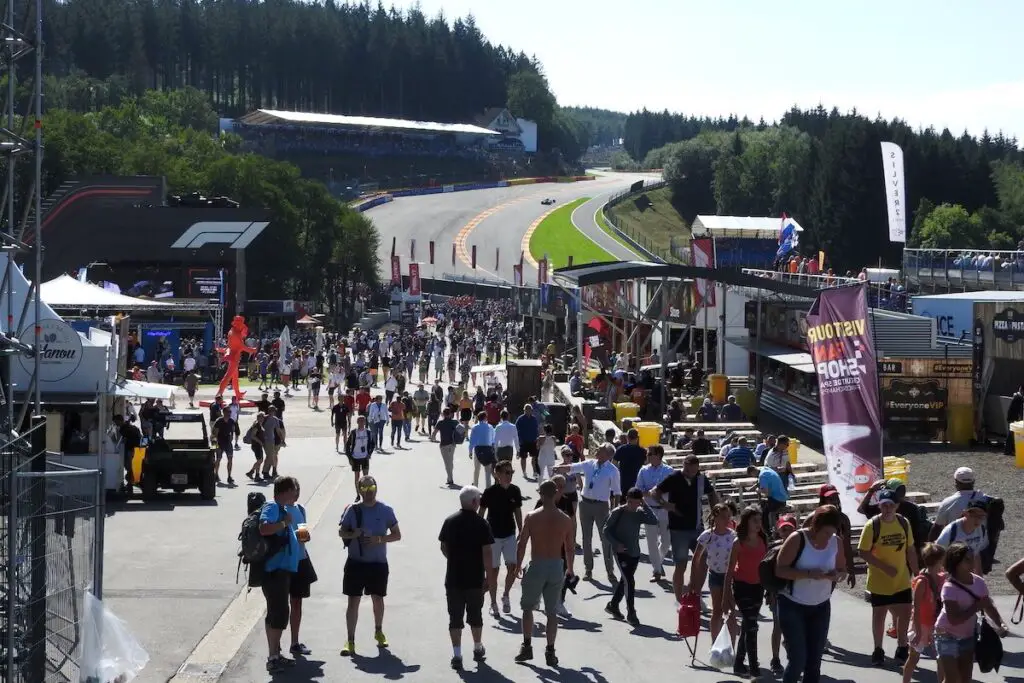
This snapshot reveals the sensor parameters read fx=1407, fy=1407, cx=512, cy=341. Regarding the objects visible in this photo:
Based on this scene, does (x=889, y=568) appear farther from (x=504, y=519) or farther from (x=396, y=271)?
(x=396, y=271)

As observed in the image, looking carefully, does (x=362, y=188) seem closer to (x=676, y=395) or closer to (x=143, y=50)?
(x=143, y=50)

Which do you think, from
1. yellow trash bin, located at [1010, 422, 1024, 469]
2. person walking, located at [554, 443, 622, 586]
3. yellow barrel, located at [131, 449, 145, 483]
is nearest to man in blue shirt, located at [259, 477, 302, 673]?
person walking, located at [554, 443, 622, 586]

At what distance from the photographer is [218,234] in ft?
208

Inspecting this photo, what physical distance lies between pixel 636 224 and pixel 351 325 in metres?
66.7

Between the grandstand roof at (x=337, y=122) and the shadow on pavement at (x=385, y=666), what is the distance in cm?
16051

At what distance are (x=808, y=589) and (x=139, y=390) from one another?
15033mm

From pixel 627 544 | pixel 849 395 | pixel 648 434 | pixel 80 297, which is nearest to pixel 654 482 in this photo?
pixel 627 544

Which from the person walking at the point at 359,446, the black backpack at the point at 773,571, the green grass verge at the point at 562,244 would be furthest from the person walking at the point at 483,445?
the green grass verge at the point at 562,244

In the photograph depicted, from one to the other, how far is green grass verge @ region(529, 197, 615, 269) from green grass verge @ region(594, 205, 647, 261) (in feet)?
9.03

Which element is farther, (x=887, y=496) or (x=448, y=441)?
(x=448, y=441)

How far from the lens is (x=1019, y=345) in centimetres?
2516

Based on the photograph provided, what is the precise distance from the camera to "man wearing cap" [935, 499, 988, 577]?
10617mm

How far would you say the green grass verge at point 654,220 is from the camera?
146 meters

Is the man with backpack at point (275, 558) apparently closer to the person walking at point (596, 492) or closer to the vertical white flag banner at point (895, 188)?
the person walking at point (596, 492)
